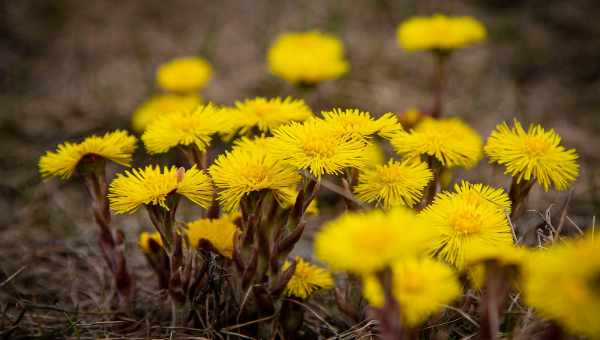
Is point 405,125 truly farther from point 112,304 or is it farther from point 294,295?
point 112,304

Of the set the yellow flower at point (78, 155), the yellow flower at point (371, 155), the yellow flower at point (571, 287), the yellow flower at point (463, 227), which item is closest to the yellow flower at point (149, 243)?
the yellow flower at point (78, 155)

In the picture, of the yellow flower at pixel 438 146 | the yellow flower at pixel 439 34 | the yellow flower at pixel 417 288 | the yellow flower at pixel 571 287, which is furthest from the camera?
the yellow flower at pixel 439 34

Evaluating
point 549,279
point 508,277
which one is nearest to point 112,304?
point 508,277

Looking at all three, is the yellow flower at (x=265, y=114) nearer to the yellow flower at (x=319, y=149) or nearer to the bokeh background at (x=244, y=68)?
the yellow flower at (x=319, y=149)

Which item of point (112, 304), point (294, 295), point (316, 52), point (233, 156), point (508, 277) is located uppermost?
point (316, 52)

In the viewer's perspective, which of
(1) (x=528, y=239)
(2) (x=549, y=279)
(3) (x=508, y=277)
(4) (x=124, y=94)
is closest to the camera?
(2) (x=549, y=279)

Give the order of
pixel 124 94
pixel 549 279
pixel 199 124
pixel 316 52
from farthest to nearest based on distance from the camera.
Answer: pixel 124 94 < pixel 316 52 < pixel 199 124 < pixel 549 279

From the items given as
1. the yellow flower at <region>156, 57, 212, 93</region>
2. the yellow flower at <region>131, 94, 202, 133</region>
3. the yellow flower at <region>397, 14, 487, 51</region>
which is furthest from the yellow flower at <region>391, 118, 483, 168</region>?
the yellow flower at <region>156, 57, 212, 93</region>

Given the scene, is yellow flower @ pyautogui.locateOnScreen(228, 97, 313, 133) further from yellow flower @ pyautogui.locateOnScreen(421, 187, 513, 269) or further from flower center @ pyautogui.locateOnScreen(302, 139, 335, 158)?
yellow flower @ pyautogui.locateOnScreen(421, 187, 513, 269)
